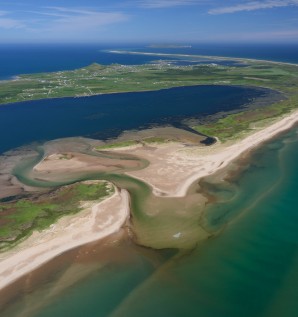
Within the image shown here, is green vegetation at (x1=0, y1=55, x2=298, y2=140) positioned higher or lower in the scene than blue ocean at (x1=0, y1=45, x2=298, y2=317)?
A: lower

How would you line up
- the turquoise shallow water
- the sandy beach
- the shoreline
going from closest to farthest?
1. the turquoise shallow water
2. the shoreline
3. the sandy beach

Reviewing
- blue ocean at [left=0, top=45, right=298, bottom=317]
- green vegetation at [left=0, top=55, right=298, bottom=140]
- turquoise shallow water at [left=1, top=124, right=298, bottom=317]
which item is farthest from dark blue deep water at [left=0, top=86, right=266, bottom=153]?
turquoise shallow water at [left=1, top=124, right=298, bottom=317]

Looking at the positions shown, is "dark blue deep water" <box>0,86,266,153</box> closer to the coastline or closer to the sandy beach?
the sandy beach

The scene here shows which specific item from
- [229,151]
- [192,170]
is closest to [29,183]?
[192,170]

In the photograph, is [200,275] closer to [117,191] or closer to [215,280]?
[215,280]

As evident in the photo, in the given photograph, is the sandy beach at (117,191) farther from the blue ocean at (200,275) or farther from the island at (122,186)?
the blue ocean at (200,275)

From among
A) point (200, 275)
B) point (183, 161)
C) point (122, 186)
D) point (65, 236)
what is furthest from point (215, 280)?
point (183, 161)
